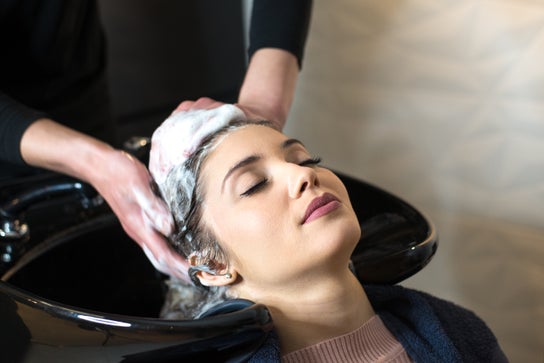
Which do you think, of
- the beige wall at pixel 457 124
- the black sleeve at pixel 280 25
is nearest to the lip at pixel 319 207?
the black sleeve at pixel 280 25

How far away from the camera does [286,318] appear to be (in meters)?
0.94

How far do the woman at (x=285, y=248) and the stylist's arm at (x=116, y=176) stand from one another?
3cm

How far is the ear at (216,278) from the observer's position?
0.98 m

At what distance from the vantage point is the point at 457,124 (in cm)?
153

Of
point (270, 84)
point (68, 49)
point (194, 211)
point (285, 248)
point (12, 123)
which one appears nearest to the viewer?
point (285, 248)

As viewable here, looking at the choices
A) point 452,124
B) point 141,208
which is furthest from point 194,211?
point 452,124

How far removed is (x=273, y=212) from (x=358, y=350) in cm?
25

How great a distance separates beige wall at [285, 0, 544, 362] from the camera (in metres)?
1.43

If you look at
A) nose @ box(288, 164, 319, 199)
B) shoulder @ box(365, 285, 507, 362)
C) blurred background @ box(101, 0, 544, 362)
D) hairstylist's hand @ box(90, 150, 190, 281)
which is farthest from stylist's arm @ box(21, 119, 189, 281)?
blurred background @ box(101, 0, 544, 362)

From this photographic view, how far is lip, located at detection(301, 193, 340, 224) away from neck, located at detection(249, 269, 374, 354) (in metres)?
0.09

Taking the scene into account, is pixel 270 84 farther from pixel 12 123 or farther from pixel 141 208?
pixel 12 123

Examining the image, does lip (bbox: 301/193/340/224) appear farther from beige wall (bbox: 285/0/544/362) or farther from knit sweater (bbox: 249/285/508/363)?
beige wall (bbox: 285/0/544/362)

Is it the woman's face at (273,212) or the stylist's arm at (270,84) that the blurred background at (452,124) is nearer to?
the stylist's arm at (270,84)

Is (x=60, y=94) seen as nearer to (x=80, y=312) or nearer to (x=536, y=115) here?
(x=80, y=312)
